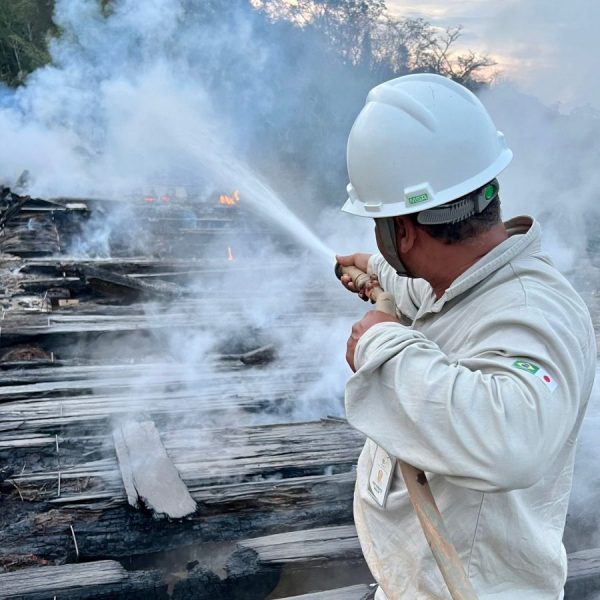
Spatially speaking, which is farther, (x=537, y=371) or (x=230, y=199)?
(x=230, y=199)

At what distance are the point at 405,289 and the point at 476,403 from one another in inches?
41.8

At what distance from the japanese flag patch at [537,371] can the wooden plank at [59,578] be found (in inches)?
104

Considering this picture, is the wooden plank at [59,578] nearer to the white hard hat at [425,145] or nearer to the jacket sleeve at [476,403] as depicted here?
the jacket sleeve at [476,403]

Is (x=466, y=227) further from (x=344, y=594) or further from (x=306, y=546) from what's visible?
(x=306, y=546)

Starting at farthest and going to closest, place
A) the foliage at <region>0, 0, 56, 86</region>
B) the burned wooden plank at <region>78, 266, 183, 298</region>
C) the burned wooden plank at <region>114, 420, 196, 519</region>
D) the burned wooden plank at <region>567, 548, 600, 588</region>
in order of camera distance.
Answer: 1. the foliage at <region>0, 0, 56, 86</region>
2. the burned wooden plank at <region>78, 266, 183, 298</region>
3. the burned wooden plank at <region>114, 420, 196, 519</region>
4. the burned wooden plank at <region>567, 548, 600, 588</region>

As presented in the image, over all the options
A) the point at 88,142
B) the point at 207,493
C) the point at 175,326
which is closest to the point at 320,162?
the point at 88,142

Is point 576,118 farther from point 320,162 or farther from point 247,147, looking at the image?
point 247,147

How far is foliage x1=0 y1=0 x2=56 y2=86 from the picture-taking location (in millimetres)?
22297

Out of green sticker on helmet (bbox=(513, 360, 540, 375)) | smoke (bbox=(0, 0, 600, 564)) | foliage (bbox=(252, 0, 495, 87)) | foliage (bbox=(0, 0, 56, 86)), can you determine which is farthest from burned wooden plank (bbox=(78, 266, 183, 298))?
foliage (bbox=(0, 0, 56, 86))

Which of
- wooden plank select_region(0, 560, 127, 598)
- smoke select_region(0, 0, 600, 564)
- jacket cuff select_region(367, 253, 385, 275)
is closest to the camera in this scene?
jacket cuff select_region(367, 253, 385, 275)

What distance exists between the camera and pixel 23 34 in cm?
2466

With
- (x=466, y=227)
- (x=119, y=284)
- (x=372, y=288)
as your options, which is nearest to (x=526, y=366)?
(x=466, y=227)

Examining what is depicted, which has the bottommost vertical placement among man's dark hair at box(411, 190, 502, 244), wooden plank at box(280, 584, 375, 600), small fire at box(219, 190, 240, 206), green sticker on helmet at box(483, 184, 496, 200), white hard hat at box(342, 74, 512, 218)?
small fire at box(219, 190, 240, 206)

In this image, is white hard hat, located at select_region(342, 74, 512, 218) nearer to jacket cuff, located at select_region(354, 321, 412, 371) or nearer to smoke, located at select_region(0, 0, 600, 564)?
jacket cuff, located at select_region(354, 321, 412, 371)
